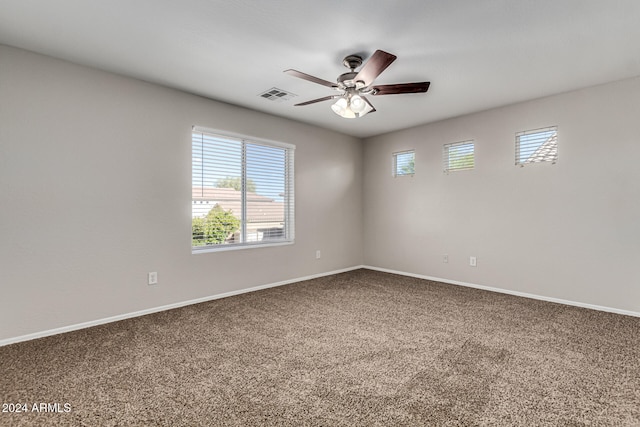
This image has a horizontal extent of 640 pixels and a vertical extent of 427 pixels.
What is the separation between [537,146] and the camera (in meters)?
3.87

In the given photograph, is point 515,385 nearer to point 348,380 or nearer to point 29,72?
point 348,380

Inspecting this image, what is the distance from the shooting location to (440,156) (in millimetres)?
4797

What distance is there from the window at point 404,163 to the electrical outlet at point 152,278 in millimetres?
3956

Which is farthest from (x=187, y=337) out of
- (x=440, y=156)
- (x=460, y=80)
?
A: (x=440, y=156)

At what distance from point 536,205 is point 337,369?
3312mm

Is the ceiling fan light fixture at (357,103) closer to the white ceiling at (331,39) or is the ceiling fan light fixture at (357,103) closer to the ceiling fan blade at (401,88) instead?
the ceiling fan blade at (401,88)

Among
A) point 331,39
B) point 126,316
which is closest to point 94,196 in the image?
point 126,316

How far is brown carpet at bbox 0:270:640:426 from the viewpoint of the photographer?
1.66 metres

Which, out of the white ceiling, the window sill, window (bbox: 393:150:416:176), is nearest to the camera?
the white ceiling

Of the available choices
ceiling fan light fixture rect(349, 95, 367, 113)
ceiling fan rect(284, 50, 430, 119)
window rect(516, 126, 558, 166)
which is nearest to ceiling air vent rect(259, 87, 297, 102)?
ceiling fan rect(284, 50, 430, 119)

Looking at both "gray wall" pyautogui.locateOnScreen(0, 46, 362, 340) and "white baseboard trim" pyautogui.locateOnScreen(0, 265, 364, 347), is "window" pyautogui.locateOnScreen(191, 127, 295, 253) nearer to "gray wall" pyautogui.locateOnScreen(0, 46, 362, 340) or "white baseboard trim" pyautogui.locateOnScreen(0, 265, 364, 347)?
"gray wall" pyautogui.locateOnScreen(0, 46, 362, 340)

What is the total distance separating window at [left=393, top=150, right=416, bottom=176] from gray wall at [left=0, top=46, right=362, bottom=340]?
254cm
